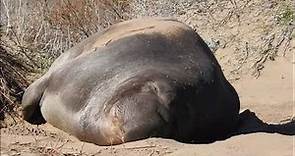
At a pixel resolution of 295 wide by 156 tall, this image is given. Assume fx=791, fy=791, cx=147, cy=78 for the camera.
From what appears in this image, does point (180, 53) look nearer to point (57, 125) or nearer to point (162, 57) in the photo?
point (162, 57)

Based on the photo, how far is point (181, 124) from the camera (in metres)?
5.56

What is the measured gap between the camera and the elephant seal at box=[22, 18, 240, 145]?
5.44 m

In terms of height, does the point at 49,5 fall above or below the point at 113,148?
below

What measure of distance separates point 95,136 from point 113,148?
391 mm

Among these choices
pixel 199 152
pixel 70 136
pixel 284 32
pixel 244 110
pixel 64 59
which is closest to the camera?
pixel 199 152

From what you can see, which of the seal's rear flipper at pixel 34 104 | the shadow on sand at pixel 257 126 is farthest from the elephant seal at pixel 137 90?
the shadow on sand at pixel 257 126

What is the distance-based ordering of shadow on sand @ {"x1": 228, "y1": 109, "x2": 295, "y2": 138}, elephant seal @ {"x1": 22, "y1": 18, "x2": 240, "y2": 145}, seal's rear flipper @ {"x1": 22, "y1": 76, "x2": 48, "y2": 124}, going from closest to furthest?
elephant seal @ {"x1": 22, "y1": 18, "x2": 240, "y2": 145} < shadow on sand @ {"x1": 228, "y1": 109, "x2": 295, "y2": 138} < seal's rear flipper @ {"x1": 22, "y1": 76, "x2": 48, "y2": 124}

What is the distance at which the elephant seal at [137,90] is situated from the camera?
5.44 metres

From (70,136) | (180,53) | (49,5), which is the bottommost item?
(49,5)

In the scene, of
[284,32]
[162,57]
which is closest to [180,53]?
[162,57]

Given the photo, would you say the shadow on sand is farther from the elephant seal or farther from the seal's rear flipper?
the seal's rear flipper

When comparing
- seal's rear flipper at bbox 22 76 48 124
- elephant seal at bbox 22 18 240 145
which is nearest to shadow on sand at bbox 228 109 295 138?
elephant seal at bbox 22 18 240 145

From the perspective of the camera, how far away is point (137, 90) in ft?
18.2

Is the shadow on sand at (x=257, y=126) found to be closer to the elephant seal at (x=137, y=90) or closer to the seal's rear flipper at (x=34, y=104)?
the elephant seal at (x=137, y=90)
